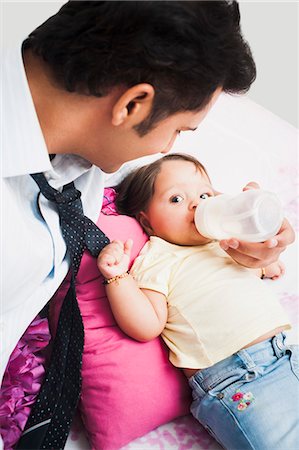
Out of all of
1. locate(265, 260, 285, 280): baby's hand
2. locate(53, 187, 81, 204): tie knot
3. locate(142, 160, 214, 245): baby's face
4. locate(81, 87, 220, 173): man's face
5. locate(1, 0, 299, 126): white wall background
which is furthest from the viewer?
locate(1, 0, 299, 126): white wall background

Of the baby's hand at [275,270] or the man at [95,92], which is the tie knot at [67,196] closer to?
the man at [95,92]

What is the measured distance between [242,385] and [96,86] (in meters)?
0.64

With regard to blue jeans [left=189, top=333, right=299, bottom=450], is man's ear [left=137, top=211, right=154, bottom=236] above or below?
above

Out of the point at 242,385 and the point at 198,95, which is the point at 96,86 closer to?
the point at 198,95

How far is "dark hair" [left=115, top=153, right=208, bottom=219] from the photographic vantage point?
141cm

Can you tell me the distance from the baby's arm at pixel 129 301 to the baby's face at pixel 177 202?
15cm

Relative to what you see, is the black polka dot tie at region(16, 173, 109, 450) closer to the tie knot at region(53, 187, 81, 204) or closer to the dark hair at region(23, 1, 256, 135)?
the tie knot at region(53, 187, 81, 204)

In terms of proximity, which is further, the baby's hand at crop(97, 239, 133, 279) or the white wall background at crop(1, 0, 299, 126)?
the white wall background at crop(1, 0, 299, 126)

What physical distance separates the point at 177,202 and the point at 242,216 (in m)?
0.18

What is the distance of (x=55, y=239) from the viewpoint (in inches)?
45.8

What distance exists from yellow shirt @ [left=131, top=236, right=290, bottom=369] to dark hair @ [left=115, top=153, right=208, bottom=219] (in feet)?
0.46

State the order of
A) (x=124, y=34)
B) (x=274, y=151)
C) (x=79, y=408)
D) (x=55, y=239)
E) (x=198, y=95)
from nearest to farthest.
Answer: (x=124, y=34) < (x=198, y=95) < (x=55, y=239) < (x=79, y=408) < (x=274, y=151)

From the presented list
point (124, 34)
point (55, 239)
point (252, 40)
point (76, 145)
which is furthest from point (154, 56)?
point (252, 40)

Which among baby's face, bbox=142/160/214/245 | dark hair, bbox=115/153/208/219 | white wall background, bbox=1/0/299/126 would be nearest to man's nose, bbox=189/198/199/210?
baby's face, bbox=142/160/214/245
